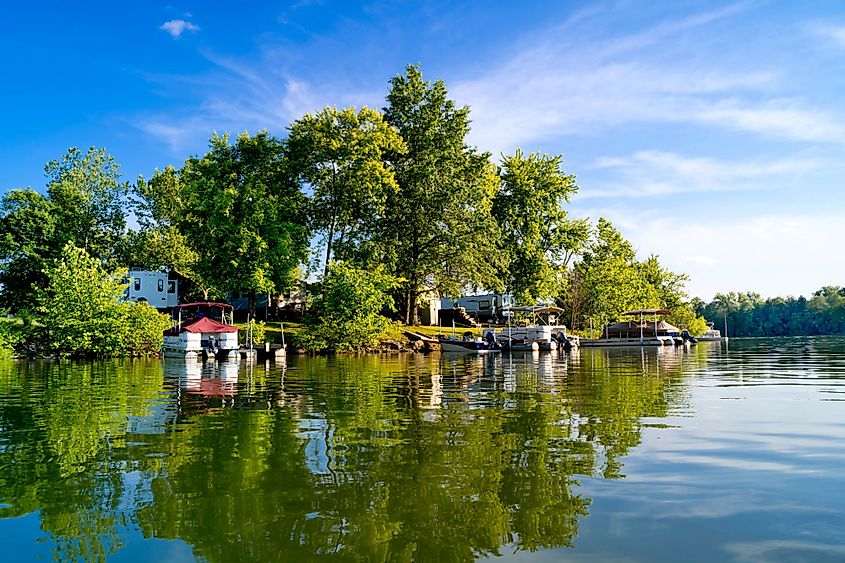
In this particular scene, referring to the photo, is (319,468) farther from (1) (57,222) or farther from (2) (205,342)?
(1) (57,222)

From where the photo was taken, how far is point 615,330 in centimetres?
7856

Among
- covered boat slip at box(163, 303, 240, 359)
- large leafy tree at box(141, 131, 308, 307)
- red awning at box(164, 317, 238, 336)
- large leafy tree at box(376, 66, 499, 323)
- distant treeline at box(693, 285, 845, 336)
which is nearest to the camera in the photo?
covered boat slip at box(163, 303, 240, 359)

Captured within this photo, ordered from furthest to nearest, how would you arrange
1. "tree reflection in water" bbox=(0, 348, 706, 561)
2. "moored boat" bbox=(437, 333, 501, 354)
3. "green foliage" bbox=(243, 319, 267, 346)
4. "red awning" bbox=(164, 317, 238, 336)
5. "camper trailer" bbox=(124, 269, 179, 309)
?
"camper trailer" bbox=(124, 269, 179, 309) → "moored boat" bbox=(437, 333, 501, 354) → "green foliage" bbox=(243, 319, 267, 346) → "red awning" bbox=(164, 317, 238, 336) → "tree reflection in water" bbox=(0, 348, 706, 561)

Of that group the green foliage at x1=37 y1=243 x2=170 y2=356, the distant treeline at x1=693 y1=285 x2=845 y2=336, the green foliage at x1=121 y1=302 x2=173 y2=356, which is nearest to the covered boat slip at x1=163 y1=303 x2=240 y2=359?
the green foliage at x1=121 y1=302 x2=173 y2=356

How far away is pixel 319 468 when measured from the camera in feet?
28.6

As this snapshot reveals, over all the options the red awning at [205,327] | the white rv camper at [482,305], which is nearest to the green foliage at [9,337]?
the red awning at [205,327]

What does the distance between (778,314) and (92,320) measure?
177 m

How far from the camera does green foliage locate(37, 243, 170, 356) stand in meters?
44.1

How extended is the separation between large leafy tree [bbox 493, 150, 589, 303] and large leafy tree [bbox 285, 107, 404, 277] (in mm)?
17262

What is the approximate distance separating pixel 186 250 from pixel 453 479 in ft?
257

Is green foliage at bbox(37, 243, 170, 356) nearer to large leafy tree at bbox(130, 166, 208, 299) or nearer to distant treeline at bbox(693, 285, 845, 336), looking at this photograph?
large leafy tree at bbox(130, 166, 208, 299)

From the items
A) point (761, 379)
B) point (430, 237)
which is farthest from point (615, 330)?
point (761, 379)

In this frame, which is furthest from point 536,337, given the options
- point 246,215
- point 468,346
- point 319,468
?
point 319,468

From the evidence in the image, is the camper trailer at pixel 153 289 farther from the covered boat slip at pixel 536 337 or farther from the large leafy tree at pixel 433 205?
the covered boat slip at pixel 536 337
